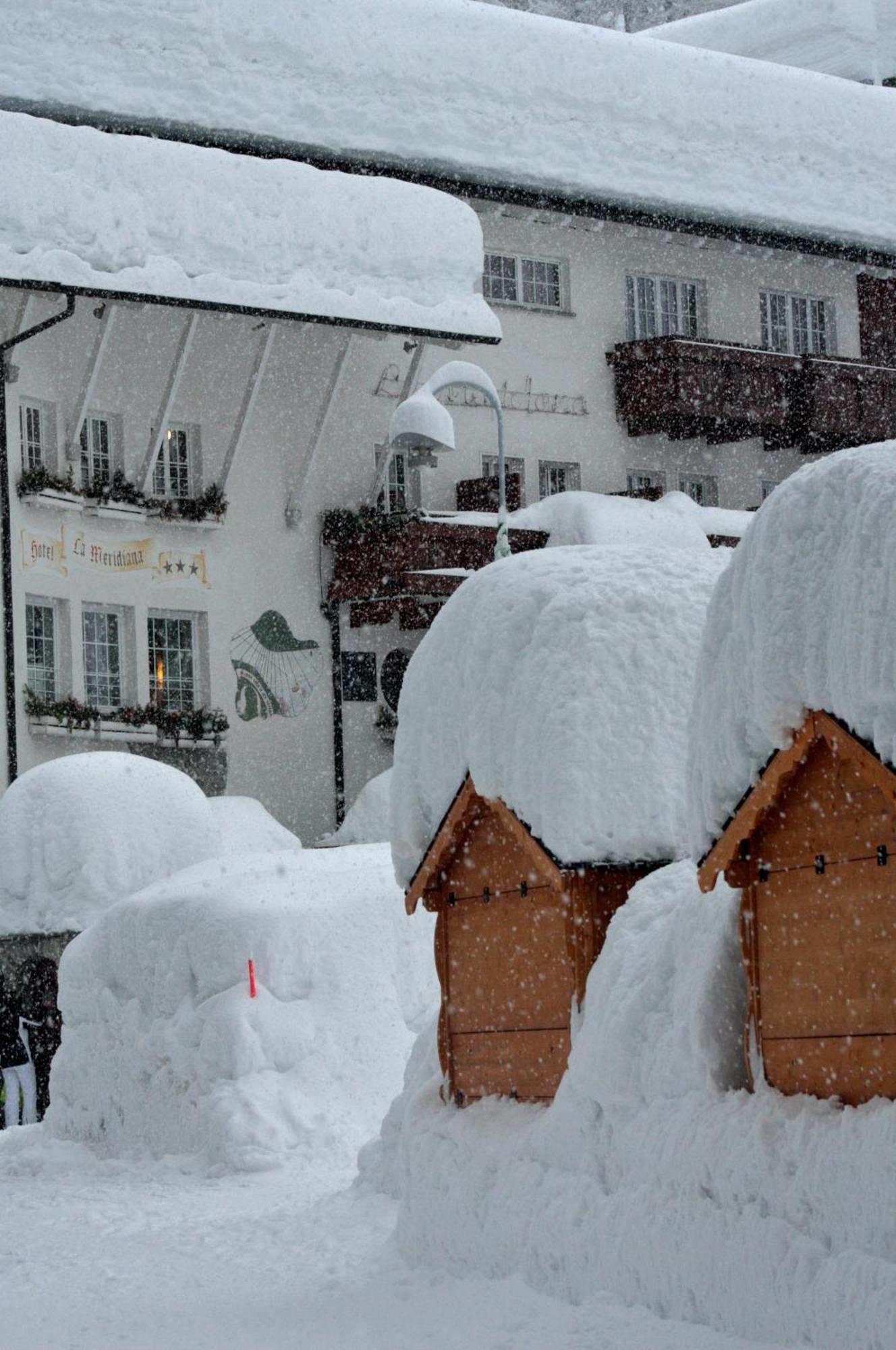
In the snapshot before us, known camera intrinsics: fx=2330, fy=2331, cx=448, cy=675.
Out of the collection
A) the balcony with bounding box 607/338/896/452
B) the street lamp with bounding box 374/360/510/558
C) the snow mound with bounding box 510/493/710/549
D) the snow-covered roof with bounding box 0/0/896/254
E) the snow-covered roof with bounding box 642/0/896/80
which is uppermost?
the snow-covered roof with bounding box 642/0/896/80

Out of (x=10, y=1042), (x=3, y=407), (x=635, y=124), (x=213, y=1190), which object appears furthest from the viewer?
(x=635, y=124)

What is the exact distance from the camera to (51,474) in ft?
97.1

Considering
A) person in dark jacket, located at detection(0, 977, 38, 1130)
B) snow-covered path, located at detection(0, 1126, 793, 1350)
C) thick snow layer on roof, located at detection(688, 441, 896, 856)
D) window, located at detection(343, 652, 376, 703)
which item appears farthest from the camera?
window, located at detection(343, 652, 376, 703)

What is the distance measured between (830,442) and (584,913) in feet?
87.2

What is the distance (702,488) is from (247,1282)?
2586 centimetres

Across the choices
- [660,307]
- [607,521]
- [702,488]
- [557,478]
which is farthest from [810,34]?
[607,521]

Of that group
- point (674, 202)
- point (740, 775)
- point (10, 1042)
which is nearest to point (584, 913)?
point (740, 775)

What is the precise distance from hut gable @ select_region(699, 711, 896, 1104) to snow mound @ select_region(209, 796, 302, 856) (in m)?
19.5

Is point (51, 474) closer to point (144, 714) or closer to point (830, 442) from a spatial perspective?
point (144, 714)

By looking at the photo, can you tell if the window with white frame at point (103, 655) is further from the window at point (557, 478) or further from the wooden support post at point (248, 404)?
the window at point (557, 478)

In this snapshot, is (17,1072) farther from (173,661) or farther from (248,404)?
(248,404)

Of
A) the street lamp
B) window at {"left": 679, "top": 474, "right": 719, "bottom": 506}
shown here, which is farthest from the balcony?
the street lamp

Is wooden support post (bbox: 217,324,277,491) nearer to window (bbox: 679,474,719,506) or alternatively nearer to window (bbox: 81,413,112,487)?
window (bbox: 81,413,112,487)

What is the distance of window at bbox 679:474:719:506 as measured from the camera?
36031 mm
